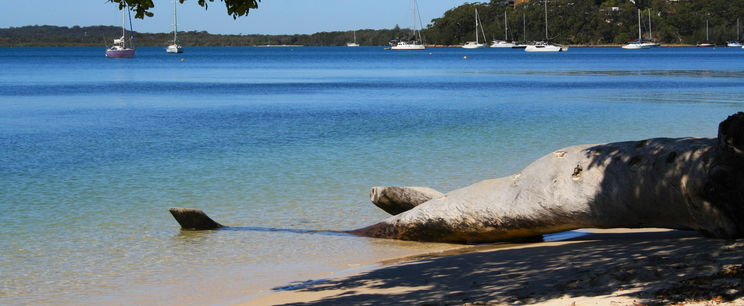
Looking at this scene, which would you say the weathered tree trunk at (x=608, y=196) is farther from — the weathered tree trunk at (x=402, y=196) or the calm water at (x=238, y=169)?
the calm water at (x=238, y=169)

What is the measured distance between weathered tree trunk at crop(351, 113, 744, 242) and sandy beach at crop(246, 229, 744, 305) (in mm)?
269

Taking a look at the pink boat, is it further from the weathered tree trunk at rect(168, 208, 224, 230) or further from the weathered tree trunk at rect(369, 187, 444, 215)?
the weathered tree trunk at rect(369, 187, 444, 215)

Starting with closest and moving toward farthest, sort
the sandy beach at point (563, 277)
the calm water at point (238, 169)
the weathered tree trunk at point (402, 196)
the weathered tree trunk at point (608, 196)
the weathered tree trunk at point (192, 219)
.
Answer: the sandy beach at point (563, 277) < the weathered tree trunk at point (608, 196) < the calm water at point (238, 169) < the weathered tree trunk at point (402, 196) < the weathered tree trunk at point (192, 219)

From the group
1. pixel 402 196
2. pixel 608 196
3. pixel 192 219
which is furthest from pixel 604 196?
pixel 192 219

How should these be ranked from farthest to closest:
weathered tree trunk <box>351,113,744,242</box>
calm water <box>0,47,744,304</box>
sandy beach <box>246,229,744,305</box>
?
calm water <box>0,47,744,304</box> → weathered tree trunk <box>351,113,744,242</box> → sandy beach <box>246,229,744,305</box>

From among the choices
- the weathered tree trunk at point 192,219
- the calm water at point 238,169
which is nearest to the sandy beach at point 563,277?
the calm water at point 238,169

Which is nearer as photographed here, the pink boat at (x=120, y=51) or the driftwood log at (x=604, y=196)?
the driftwood log at (x=604, y=196)

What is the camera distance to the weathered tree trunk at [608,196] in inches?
331

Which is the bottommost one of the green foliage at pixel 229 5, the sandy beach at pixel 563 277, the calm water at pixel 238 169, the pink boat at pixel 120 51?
the calm water at pixel 238 169

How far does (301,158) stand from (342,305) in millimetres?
14779

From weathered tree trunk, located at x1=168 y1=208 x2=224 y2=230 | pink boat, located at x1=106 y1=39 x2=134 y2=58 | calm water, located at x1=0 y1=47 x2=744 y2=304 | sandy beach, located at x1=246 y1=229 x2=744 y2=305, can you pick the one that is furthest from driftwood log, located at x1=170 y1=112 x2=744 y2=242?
pink boat, located at x1=106 y1=39 x2=134 y2=58

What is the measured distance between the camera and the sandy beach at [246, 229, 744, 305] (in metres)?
6.92

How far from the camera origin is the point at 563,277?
7871mm

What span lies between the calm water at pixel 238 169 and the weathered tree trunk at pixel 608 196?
0.70 meters
